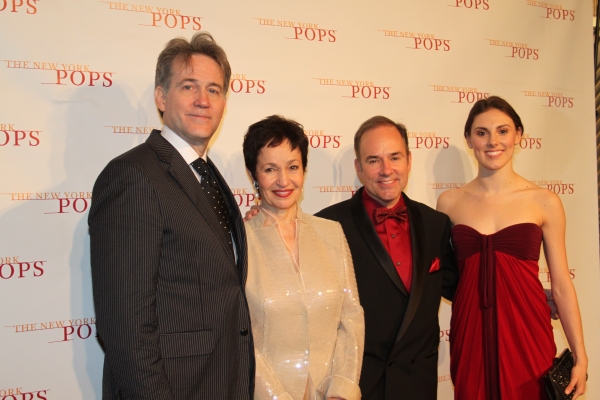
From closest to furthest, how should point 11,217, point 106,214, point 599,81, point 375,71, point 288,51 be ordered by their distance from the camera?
point 106,214, point 11,217, point 288,51, point 375,71, point 599,81

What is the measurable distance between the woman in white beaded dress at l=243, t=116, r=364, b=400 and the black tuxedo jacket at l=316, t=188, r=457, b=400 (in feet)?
0.44

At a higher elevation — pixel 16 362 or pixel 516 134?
pixel 516 134

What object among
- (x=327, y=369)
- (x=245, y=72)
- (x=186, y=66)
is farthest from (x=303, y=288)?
(x=245, y=72)

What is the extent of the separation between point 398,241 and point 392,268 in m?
0.16

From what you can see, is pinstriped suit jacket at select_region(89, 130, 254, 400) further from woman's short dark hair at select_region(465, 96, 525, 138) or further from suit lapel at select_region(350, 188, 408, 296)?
woman's short dark hair at select_region(465, 96, 525, 138)

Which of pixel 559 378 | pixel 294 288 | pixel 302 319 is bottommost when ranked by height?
pixel 559 378

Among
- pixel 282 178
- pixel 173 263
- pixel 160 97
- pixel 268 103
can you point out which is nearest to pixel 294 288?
pixel 282 178

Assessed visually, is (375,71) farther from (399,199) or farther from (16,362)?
(16,362)

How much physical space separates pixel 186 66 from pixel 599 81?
3410 mm

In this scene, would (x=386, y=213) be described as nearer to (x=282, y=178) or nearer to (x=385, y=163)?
(x=385, y=163)

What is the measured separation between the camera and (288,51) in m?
2.96

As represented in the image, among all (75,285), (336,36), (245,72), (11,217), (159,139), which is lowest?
(75,285)

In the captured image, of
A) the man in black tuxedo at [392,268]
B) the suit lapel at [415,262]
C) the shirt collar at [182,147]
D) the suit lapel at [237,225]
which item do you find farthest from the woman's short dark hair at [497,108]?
the shirt collar at [182,147]

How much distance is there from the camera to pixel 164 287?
1625 millimetres
